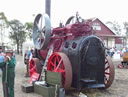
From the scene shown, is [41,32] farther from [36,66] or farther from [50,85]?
[50,85]

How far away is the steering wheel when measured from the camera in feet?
22.1

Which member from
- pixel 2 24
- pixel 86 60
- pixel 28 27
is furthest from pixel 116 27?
pixel 86 60

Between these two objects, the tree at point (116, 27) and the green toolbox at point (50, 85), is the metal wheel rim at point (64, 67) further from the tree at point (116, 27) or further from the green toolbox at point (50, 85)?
the tree at point (116, 27)

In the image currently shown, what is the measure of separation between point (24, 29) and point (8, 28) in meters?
2.88

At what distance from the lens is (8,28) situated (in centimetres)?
3803

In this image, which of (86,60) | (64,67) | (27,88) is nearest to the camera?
(64,67)

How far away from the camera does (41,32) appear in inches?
297

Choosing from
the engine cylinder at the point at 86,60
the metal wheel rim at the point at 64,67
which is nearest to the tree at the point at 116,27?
the engine cylinder at the point at 86,60

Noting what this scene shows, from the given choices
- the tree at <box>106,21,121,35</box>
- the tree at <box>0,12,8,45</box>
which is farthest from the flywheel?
the tree at <box>106,21,121,35</box>

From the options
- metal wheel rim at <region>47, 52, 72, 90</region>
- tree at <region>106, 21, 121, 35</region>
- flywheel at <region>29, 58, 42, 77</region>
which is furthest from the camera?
tree at <region>106, 21, 121, 35</region>

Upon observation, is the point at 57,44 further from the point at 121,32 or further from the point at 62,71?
the point at 121,32

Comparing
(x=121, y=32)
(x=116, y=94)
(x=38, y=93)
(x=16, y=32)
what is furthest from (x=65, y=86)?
(x=121, y=32)

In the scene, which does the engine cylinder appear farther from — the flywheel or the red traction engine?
the flywheel

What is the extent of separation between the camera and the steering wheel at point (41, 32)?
673cm
